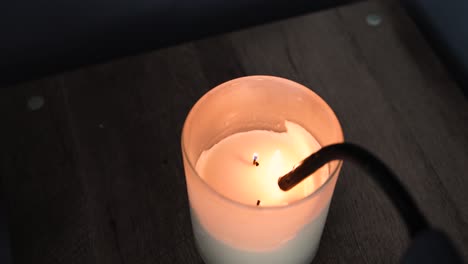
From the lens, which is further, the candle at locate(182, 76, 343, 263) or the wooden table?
the wooden table

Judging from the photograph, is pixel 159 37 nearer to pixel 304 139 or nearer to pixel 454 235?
pixel 304 139

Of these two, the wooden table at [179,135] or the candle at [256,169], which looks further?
the wooden table at [179,135]

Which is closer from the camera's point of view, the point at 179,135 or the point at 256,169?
the point at 256,169

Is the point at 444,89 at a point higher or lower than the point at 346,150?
lower

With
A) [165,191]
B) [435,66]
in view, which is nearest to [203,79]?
[165,191]

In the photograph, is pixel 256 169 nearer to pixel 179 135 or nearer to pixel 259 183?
pixel 259 183

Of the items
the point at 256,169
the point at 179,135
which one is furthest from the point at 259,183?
the point at 179,135
